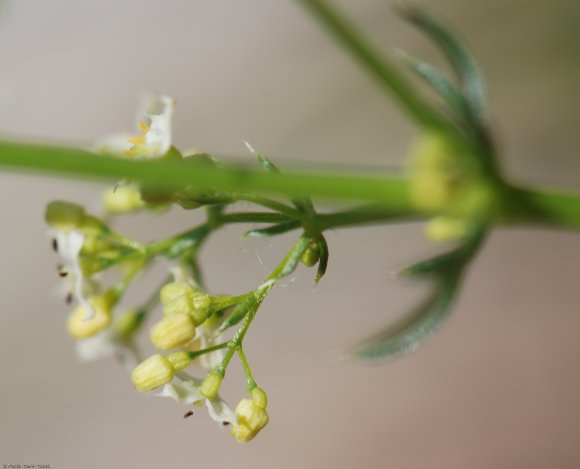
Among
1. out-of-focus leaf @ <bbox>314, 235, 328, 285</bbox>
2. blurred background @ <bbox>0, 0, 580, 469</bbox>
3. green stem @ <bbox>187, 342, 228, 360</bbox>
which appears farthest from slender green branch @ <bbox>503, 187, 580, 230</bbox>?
blurred background @ <bbox>0, 0, 580, 469</bbox>

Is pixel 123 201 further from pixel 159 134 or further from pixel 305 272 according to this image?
pixel 305 272

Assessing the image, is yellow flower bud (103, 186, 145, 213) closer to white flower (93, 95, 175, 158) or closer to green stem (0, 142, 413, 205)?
white flower (93, 95, 175, 158)

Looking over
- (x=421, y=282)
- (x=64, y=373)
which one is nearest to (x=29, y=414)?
(x=64, y=373)

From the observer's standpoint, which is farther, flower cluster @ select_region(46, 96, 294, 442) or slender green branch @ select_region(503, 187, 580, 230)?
flower cluster @ select_region(46, 96, 294, 442)

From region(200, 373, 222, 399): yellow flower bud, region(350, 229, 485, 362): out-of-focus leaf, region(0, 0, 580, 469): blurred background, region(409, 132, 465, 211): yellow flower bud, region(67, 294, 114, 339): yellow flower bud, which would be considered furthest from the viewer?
region(0, 0, 580, 469): blurred background

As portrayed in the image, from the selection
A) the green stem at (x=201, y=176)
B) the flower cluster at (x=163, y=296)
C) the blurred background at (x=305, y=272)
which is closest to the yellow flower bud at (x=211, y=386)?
the flower cluster at (x=163, y=296)

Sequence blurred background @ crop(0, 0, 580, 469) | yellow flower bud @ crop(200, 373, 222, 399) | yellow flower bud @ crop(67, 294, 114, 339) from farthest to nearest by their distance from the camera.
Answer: blurred background @ crop(0, 0, 580, 469) → yellow flower bud @ crop(67, 294, 114, 339) → yellow flower bud @ crop(200, 373, 222, 399)

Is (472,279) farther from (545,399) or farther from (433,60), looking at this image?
(433,60)
